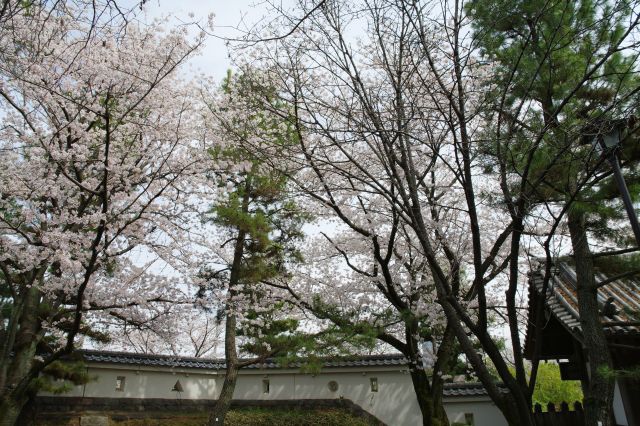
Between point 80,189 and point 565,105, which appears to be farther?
point 80,189

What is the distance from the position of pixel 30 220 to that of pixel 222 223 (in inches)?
167

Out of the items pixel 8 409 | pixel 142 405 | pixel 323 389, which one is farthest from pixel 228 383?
pixel 8 409

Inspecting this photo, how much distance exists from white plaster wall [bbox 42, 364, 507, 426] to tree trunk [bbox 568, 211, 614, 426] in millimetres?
9331

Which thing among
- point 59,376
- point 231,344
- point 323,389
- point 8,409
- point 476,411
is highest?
point 231,344

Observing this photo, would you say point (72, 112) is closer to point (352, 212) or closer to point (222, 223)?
point (222, 223)

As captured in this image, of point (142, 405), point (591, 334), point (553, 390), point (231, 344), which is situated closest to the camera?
point (591, 334)

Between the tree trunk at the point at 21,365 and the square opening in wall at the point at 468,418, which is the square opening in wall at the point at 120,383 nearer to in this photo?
the tree trunk at the point at 21,365

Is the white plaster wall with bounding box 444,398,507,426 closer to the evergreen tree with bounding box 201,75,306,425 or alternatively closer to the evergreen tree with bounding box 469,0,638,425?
the evergreen tree with bounding box 201,75,306,425

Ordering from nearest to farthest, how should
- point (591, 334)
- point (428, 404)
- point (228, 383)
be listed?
point (591, 334) → point (428, 404) → point (228, 383)

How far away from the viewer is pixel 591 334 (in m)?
4.61

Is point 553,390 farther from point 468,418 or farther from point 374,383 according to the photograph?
point 374,383

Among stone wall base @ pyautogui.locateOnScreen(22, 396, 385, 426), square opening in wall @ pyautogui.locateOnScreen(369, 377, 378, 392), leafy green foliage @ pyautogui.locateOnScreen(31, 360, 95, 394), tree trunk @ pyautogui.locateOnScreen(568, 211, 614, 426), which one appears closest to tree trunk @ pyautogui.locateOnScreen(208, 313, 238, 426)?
stone wall base @ pyautogui.locateOnScreen(22, 396, 385, 426)

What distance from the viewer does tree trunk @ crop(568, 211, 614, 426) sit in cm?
398

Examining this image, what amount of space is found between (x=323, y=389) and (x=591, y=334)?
10.9 meters
